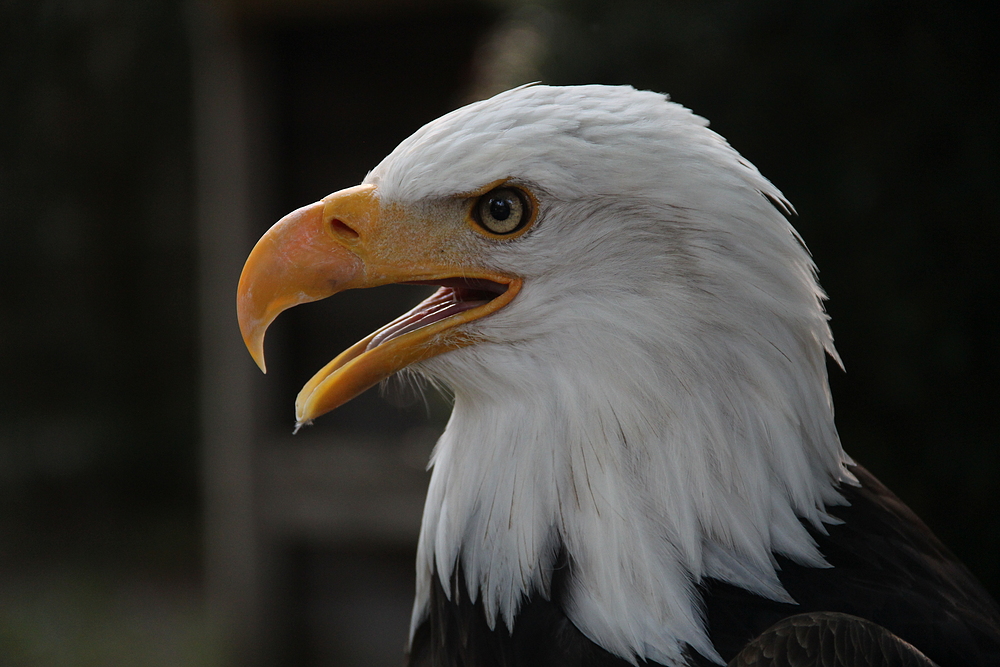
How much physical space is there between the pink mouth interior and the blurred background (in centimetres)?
42

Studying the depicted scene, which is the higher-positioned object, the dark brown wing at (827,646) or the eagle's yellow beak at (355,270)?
the eagle's yellow beak at (355,270)

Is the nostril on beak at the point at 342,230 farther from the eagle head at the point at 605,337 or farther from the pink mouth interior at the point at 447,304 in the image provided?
the pink mouth interior at the point at 447,304

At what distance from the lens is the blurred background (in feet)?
9.23

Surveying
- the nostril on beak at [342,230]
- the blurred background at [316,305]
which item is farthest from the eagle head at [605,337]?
the blurred background at [316,305]

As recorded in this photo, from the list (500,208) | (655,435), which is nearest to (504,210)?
(500,208)

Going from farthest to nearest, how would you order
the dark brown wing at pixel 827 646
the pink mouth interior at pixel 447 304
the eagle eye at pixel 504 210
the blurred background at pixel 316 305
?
the blurred background at pixel 316 305 → the pink mouth interior at pixel 447 304 → the eagle eye at pixel 504 210 → the dark brown wing at pixel 827 646

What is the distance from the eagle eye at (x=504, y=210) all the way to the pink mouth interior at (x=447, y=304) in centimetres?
11

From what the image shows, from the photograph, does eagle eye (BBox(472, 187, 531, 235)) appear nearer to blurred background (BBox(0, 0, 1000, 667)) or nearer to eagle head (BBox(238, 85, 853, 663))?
eagle head (BBox(238, 85, 853, 663))

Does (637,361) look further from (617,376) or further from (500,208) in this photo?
(500,208)

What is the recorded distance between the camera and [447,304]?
1.74m

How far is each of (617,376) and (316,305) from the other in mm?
3324

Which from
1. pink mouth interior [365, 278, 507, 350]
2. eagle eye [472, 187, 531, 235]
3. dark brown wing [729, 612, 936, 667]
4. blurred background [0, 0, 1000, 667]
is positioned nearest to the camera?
dark brown wing [729, 612, 936, 667]

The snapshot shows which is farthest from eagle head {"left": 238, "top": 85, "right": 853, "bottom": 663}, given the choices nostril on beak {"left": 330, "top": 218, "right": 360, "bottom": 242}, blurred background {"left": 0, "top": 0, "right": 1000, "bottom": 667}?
blurred background {"left": 0, "top": 0, "right": 1000, "bottom": 667}

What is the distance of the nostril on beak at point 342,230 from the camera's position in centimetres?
160
